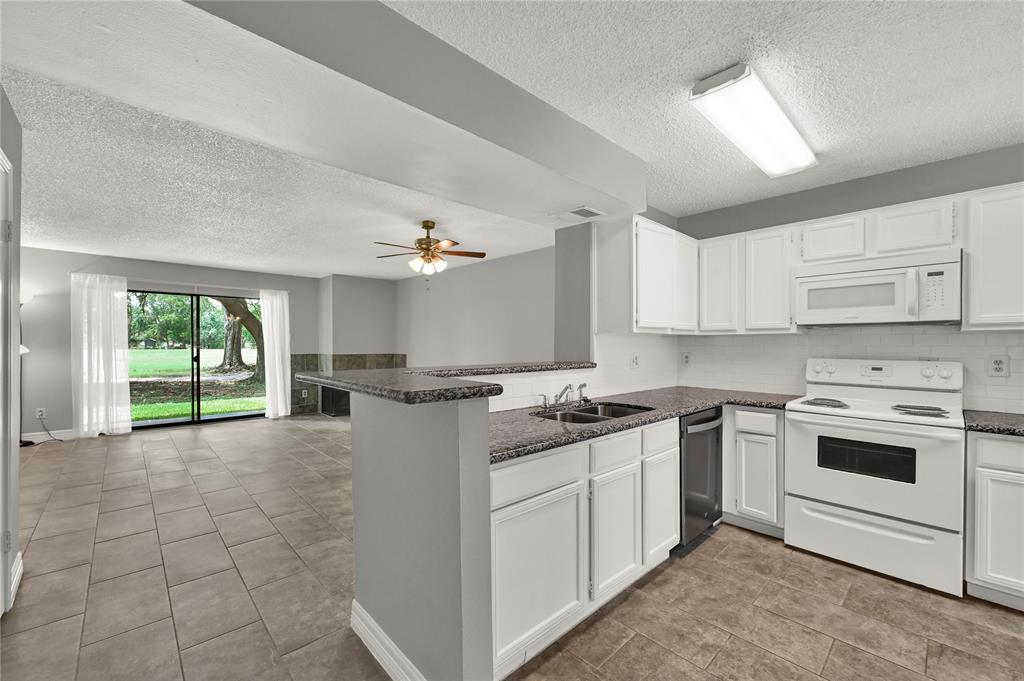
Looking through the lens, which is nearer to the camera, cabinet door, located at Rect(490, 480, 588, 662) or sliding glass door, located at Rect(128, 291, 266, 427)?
cabinet door, located at Rect(490, 480, 588, 662)

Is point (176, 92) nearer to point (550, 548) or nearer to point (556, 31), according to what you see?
point (556, 31)

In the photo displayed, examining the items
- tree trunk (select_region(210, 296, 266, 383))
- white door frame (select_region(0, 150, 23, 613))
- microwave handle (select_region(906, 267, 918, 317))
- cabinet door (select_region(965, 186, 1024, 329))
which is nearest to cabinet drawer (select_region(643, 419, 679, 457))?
microwave handle (select_region(906, 267, 918, 317))

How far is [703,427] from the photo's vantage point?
2801 mm

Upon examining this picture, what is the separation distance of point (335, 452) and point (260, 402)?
3.43 m

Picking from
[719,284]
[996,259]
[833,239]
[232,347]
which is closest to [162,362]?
[232,347]

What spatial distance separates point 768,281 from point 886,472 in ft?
4.76

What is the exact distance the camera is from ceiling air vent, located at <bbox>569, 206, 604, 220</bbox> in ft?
9.03

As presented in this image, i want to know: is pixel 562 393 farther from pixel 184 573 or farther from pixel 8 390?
pixel 8 390

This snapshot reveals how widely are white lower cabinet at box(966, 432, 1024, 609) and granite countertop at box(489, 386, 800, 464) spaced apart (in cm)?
Answer: 90

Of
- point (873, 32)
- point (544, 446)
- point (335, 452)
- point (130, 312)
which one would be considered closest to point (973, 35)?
point (873, 32)

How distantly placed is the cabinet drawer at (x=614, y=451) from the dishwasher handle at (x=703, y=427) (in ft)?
1.95

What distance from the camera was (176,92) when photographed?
145cm

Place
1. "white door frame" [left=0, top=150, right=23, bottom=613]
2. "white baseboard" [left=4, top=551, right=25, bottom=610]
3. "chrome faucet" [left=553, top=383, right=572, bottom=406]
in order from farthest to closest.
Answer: "chrome faucet" [left=553, top=383, right=572, bottom=406]
"white baseboard" [left=4, top=551, right=25, bottom=610]
"white door frame" [left=0, top=150, right=23, bottom=613]

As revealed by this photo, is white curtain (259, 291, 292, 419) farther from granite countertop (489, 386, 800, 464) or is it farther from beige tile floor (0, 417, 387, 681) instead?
granite countertop (489, 386, 800, 464)
